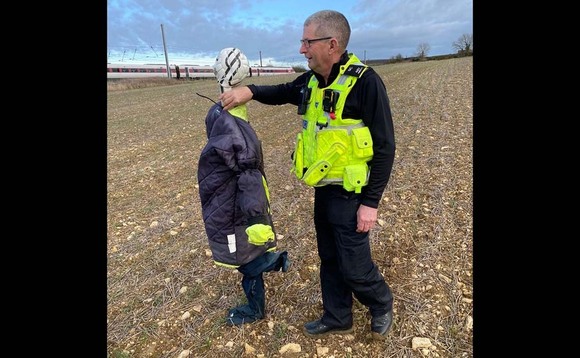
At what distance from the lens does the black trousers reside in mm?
2818

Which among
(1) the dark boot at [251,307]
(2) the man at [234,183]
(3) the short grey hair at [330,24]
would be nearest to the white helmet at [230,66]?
(2) the man at [234,183]

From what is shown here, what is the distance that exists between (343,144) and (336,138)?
0.07 meters

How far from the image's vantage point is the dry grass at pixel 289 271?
3.28 metres

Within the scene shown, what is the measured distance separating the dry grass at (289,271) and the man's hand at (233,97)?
212 centimetres

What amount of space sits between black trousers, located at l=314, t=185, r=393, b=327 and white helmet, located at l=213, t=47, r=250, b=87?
1.13 metres

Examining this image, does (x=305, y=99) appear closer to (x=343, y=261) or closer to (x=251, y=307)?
(x=343, y=261)

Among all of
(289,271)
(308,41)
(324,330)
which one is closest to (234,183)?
(308,41)

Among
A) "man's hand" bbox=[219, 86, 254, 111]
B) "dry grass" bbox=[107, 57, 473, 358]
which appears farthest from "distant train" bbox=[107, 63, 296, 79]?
"man's hand" bbox=[219, 86, 254, 111]

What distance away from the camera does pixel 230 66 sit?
2.75 meters

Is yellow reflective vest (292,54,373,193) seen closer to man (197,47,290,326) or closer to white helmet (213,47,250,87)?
man (197,47,290,326)
